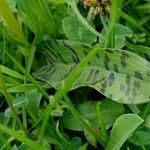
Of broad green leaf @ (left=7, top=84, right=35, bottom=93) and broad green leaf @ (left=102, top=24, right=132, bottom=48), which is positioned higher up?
broad green leaf @ (left=102, top=24, right=132, bottom=48)

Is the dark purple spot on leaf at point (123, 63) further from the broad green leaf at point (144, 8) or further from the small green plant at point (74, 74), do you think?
the broad green leaf at point (144, 8)

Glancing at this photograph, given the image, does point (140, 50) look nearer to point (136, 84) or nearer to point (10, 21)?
point (136, 84)

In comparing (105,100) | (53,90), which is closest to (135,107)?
(105,100)

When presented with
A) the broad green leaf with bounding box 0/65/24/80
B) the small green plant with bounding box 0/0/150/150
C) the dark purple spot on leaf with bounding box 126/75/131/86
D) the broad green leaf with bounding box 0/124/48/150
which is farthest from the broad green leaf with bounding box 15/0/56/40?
the broad green leaf with bounding box 0/124/48/150

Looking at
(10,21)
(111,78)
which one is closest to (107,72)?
(111,78)

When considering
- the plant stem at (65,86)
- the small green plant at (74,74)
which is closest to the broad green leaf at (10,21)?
the small green plant at (74,74)

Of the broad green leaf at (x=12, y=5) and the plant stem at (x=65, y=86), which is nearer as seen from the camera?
the plant stem at (x=65, y=86)

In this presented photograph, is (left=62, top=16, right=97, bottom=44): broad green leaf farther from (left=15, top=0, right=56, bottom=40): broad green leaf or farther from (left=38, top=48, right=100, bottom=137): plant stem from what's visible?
(left=38, top=48, right=100, bottom=137): plant stem
